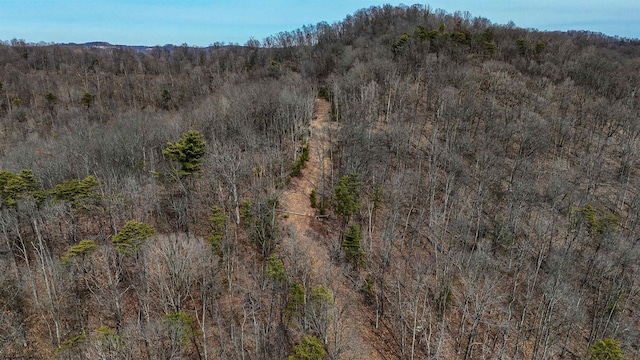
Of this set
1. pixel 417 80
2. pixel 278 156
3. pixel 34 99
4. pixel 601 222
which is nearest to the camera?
pixel 601 222

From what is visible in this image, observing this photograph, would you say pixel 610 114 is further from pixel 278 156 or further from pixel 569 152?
pixel 278 156

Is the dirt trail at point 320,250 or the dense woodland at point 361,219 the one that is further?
the dirt trail at point 320,250

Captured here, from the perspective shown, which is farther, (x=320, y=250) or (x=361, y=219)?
(x=361, y=219)

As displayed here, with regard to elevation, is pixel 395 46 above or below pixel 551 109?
above

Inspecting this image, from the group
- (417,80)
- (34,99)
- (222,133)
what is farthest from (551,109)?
(34,99)

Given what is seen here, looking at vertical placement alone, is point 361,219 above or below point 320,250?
above
